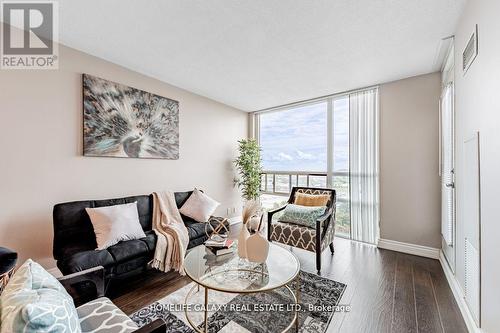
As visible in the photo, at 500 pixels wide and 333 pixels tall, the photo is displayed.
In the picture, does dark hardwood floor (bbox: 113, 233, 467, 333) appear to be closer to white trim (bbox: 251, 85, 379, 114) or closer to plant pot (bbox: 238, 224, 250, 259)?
plant pot (bbox: 238, 224, 250, 259)

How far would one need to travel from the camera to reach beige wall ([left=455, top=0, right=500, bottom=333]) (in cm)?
126

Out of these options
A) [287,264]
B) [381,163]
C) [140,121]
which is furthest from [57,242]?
[381,163]

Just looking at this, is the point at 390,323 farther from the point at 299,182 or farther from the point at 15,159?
the point at 15,159

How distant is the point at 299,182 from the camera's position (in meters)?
4.51

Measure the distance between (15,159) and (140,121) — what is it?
4.34ft

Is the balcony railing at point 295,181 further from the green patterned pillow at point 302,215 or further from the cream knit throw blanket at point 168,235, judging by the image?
the cream knit throw blanket at point 168,235

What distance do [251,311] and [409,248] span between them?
2.53 metres

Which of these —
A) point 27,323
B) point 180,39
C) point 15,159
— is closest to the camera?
point 27,323

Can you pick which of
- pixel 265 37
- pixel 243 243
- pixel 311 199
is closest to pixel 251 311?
pixel 243 243

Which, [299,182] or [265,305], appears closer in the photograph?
[265,305]

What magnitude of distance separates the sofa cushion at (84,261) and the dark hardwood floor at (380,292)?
380 millimetres

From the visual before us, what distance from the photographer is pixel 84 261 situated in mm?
1876

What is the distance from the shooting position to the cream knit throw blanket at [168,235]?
7.67ft

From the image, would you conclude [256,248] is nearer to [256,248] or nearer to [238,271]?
[256,248]
